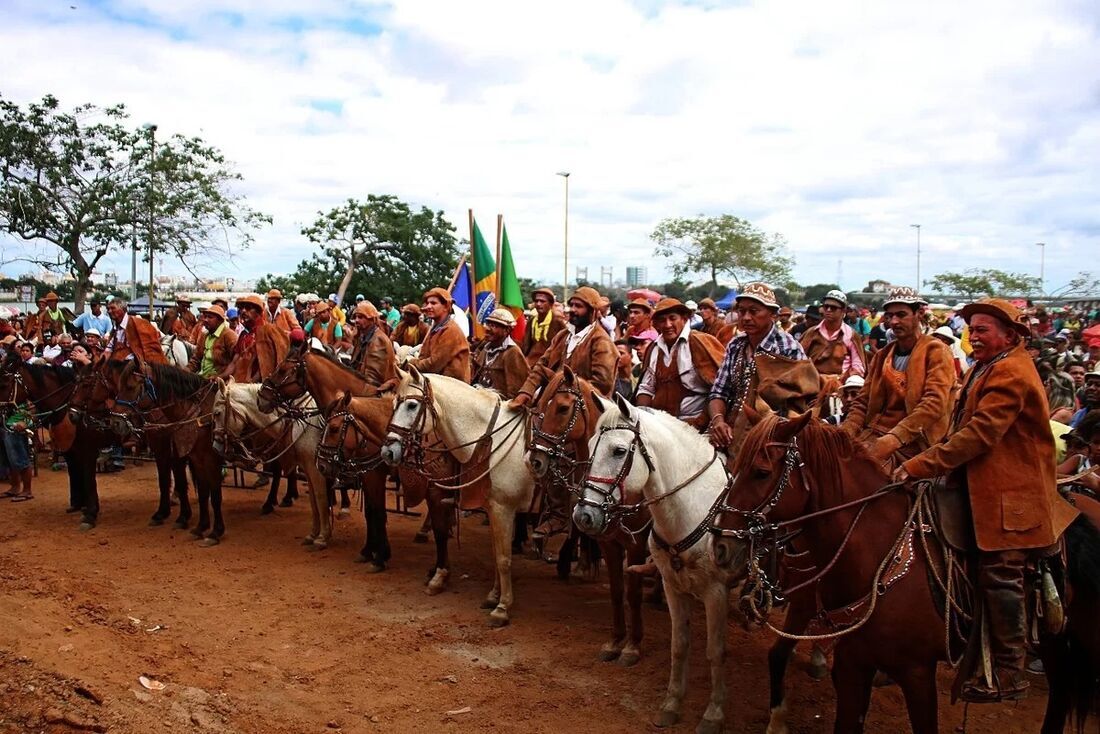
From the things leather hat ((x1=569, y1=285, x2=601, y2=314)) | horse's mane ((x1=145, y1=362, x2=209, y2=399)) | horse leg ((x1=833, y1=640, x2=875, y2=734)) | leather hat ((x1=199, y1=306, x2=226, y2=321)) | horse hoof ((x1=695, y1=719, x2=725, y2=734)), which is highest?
leather hat ((x1=569, y1=285, x2=601, y2=314))

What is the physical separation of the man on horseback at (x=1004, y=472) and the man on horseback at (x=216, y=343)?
10.9 meters

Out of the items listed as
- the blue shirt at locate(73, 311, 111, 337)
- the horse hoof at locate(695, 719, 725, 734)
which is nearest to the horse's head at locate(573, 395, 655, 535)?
the horse hoof at locate(695, 719, 725, 734)

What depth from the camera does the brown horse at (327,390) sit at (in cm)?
996

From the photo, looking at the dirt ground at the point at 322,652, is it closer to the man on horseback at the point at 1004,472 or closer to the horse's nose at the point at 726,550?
the man on horseback at the point at 1004,472

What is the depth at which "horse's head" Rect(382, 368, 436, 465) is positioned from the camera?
327 inches

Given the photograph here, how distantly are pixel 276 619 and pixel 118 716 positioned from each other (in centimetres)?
262

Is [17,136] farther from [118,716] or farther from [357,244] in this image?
[118,716]

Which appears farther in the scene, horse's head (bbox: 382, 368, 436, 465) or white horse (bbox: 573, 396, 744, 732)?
horse's head (bbox: 382, 368, 436, 465)

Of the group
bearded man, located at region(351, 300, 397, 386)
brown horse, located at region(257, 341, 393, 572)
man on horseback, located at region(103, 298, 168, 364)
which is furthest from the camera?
man on horseback, located at region(103, 298, 168, 364)

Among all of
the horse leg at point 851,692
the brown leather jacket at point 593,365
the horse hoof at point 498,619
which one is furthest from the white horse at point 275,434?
the horse leg at point 851,692

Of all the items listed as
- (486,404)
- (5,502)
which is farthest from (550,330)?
(5,502)

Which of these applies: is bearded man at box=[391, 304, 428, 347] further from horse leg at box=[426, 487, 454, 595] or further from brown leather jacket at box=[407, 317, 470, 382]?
horse leg at box=[426, 487, 454, 595]

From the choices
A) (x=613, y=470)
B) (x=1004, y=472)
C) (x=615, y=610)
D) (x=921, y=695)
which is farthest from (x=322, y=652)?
(x=1004, y=472)

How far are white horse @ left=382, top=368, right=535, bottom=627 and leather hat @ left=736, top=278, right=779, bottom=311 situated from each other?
109 inches
